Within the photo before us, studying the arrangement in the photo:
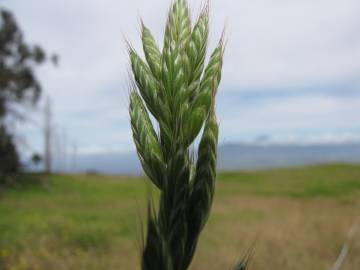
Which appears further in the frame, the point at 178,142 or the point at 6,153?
the point at 6,153

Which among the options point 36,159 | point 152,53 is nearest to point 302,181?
point 36,159

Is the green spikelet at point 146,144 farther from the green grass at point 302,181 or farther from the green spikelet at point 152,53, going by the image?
the green grass at point 302,181

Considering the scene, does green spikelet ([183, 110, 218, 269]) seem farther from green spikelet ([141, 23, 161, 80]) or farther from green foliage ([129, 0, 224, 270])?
green spikelet ([141, 23, 161, 80])

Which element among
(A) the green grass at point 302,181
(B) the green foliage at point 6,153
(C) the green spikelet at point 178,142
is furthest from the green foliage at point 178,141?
(B) the green foliage at point 6,153

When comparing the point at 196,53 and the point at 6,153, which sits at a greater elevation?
the point at 196,53

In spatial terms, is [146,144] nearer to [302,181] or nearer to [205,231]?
[205,231]

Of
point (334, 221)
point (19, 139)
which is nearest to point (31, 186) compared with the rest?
point (19, 139)
